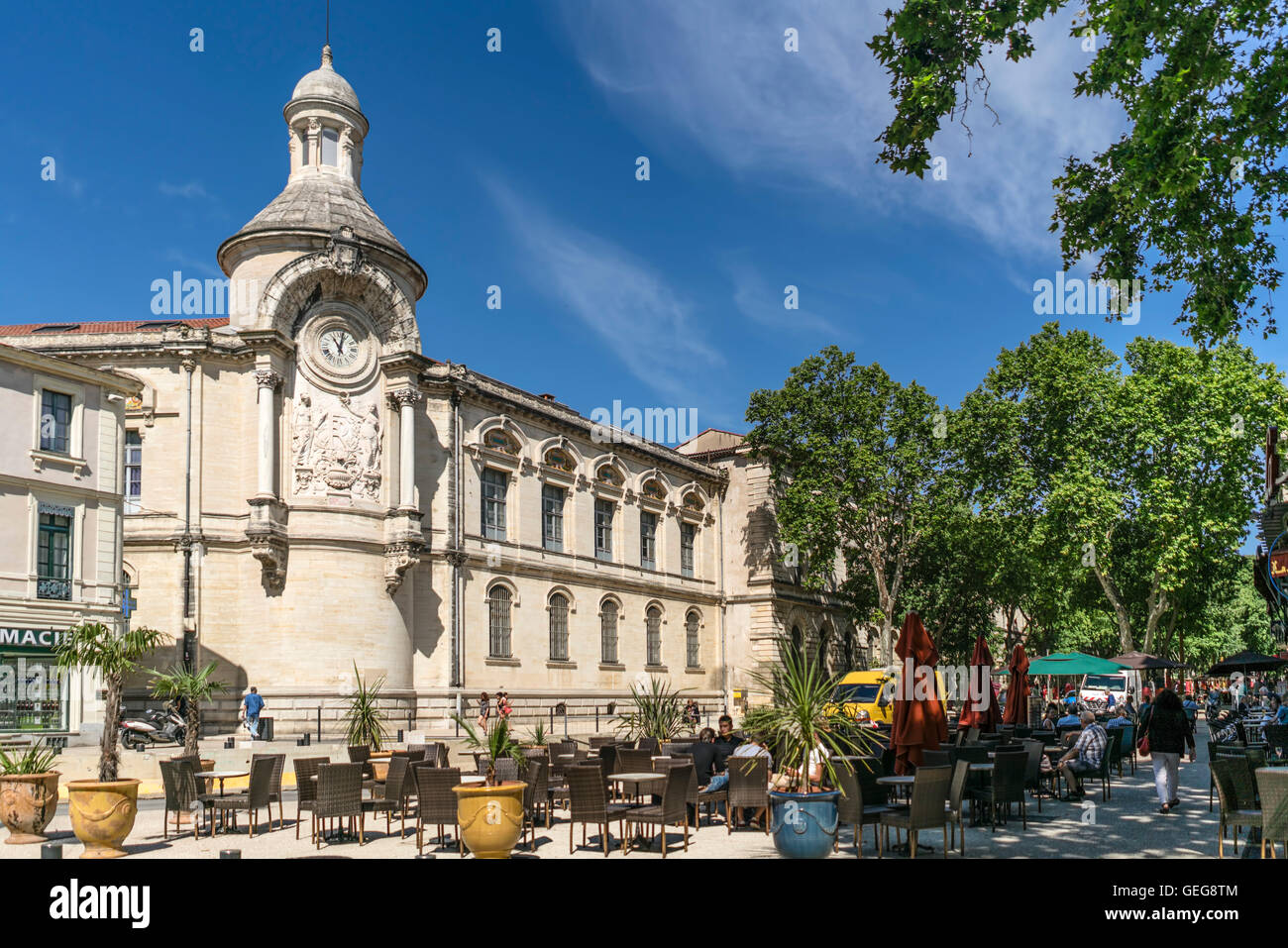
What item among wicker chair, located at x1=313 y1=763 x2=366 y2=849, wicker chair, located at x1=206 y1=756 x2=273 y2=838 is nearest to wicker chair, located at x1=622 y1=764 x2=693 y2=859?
wicker chair, located at x1=313 y1=763 x2=366 y2=849

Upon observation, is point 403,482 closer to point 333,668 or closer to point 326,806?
point 333,668

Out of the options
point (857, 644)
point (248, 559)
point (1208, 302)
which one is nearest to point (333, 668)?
point (248, 559)

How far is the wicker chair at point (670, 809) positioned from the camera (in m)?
11.0

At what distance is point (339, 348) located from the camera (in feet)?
100

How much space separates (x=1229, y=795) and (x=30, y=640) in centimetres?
2254

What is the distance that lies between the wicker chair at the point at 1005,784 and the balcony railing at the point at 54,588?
20.3m

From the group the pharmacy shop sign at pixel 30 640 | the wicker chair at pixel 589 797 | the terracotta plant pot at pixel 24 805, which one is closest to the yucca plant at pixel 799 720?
the wicker chair at pixel 589 797

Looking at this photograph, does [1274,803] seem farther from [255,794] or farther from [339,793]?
[255,794]

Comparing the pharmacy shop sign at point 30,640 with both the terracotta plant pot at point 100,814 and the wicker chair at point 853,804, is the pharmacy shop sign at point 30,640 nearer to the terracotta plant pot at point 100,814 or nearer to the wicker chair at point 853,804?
the terracotta plant pot at point 100,814

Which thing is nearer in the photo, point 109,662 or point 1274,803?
point 1274,803

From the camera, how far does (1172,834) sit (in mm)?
11695

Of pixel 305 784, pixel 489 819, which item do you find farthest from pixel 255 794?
pixel 489 819

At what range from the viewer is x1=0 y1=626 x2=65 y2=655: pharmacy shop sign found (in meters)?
22.0

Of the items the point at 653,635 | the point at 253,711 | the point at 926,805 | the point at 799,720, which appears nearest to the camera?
the point at 799,720
